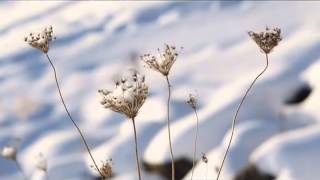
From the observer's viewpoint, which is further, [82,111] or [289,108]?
[82,111]

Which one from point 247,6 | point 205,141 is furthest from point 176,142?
point 247,6

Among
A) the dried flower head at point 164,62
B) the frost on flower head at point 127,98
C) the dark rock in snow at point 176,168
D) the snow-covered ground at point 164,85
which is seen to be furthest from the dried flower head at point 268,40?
the dark rock in snow at point 176,168

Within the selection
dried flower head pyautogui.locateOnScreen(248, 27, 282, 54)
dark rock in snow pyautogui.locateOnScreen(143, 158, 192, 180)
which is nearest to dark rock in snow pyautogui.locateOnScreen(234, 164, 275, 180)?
dark rock in snow pyautogui.locateOnScreen(143, 158, 192, 180)

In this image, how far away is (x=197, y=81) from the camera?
26.7 feet

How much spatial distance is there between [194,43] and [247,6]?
3.08ft

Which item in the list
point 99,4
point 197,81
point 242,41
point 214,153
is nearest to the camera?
point 214,153

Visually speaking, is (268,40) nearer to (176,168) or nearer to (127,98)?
(127,98)

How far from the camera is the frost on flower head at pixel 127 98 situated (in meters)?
3.75

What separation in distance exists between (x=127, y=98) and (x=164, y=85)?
440cm

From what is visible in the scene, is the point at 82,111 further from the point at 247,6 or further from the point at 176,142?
the point at 247,6

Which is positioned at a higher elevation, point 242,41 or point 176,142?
point 242,41

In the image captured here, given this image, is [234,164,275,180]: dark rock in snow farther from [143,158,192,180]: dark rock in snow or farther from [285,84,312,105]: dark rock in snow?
[285,84,312,105]: dark rock in snow

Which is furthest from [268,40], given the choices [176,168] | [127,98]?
[176,168]

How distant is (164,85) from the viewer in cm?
821
